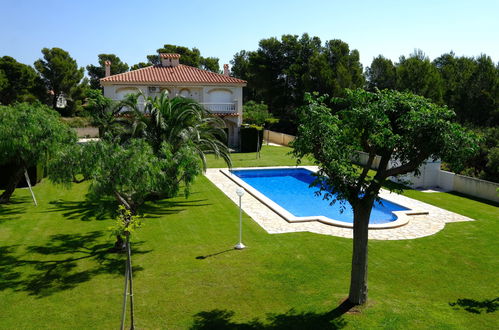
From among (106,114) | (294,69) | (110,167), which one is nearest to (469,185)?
(110,167)

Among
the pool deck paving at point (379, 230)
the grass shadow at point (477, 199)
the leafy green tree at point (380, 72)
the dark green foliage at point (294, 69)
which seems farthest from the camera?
the leafy green tree at point (380, 72)

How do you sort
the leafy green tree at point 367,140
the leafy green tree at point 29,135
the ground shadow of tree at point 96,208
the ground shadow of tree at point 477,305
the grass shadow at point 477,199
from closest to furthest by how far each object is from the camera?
the leafy green tree at point 367,140 < the ground shadow of tree at point 477,305 < the leafy green tree at point 29,135 < the ground shadow of tree at point 96,208 < the grass shadow at point 477,199

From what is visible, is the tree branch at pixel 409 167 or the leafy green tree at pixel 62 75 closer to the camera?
the tree branch at pixel 409 167

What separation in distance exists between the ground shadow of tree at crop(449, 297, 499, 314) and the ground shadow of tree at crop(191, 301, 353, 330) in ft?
8.89

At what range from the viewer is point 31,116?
17.7m

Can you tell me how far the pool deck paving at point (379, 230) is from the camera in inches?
629

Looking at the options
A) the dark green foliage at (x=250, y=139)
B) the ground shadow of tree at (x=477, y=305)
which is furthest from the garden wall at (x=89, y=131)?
the ground shadow of tree at (x=477, y=305)

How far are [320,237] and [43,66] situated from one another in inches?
2330

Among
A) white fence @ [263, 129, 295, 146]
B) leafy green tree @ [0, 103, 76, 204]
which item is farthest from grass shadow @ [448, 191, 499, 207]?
white fence @ [263, 129, 295, 146]

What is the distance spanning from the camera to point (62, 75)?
63.0 meters

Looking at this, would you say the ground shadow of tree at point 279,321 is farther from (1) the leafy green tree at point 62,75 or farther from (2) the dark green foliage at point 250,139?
(1) the leafy green tree at point 62,75

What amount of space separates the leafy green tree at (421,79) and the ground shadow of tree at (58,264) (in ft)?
114

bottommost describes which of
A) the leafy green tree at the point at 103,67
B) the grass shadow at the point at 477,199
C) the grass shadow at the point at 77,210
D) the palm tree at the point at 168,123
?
the grass shadow at the point at 77,210

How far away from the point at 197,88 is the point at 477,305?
33911 millimetres
